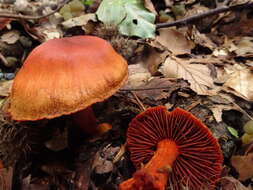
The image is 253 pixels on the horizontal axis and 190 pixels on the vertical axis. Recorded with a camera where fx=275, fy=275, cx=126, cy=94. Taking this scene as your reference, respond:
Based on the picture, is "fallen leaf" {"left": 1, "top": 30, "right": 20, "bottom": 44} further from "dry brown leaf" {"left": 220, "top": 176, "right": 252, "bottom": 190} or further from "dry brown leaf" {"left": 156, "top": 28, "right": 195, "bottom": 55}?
"dry brown leaf" {"left": 220, "top": 176, "right": 252, "bottom": 190}

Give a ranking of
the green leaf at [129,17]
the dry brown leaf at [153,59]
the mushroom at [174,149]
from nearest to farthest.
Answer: the mushroom at [174,149] < the dry brown leaf at [153,59] < the green leaf at [129,17]

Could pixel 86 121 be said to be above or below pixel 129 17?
below

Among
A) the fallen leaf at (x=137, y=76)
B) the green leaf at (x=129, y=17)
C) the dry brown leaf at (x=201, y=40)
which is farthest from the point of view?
the dry brown leaf at (x=201, y=40)

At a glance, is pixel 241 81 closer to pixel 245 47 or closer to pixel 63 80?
pixel 245 47

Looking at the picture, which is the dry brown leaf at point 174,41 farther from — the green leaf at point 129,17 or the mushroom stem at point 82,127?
the mushroom stem at point 82,127

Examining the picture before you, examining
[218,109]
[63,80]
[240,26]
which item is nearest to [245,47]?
[240,26]

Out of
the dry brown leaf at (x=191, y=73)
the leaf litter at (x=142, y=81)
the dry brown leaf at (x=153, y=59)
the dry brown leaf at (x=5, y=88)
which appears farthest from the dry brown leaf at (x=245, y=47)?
the dry brown leaf at (x=5, y=88)

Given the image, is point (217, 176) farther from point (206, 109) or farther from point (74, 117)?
point (74, 117)
